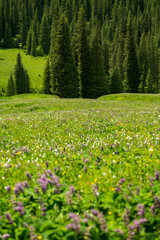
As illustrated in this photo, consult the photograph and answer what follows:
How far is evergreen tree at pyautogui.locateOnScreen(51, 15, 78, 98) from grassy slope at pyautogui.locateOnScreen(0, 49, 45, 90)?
41.1 metres

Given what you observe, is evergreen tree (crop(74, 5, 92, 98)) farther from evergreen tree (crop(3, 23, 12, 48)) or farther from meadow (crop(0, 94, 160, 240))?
evergreen tree (crop(3, 23, 12, 48))

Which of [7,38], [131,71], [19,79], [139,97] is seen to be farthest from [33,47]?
[139,97]

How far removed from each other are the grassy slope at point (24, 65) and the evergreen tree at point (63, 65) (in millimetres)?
41062

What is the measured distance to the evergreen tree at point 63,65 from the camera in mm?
53688

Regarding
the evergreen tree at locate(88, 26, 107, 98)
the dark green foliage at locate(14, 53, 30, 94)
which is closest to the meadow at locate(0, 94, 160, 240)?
the evergreen tree at locate(88, 26, 107, 98)

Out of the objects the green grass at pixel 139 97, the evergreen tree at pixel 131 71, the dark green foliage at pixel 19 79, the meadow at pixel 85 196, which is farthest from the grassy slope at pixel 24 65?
the meadow at pixel 85 196

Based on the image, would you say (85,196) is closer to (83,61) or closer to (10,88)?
(83,61)

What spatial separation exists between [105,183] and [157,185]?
921 mm

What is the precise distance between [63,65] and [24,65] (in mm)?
71287

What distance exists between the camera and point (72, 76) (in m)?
54.3

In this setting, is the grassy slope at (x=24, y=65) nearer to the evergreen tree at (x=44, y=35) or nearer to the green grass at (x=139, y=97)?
the evergreen tree at (x=44, y=35)

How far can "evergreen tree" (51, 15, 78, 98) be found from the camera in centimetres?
5369

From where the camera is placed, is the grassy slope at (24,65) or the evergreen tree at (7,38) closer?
A: the grassy slope at (24,65)

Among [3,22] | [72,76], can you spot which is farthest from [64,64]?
[3,22]
